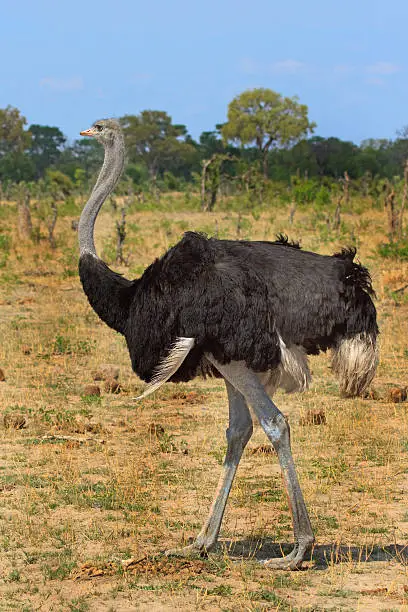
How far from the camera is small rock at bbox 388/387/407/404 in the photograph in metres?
7.25

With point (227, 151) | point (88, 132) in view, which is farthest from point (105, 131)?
point (227, 151)

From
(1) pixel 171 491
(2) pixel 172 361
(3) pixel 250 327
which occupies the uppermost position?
(3) pixel 250 327

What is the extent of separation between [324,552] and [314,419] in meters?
2.33

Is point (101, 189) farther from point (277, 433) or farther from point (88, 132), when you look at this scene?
point (277, 433)

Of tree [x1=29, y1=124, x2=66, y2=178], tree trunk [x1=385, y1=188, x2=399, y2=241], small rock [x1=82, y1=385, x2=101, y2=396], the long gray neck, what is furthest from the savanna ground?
tree [x1=29, y1=124, x2=66, y2=178]

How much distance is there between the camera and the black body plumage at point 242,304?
4.12 metres

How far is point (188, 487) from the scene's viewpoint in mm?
5371

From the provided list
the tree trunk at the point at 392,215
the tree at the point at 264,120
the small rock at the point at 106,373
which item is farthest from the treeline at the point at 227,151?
the small rock at the point at 106,373

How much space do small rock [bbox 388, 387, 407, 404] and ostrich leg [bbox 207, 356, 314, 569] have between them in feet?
10.5

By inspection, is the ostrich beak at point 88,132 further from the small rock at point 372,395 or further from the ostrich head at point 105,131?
the small rock at point 372,395

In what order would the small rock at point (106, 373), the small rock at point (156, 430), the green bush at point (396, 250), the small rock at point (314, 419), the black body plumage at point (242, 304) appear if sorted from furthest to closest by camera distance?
the green bush at point (396, 250)
the small rock at point (106, 373)
the small rock at point (314, 419)
the small rock at point (156, 430)
the black body plumage at point (242, 304)

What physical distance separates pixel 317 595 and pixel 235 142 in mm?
40588

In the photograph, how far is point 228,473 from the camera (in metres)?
4.35

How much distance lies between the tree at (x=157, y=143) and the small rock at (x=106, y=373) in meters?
38.7
